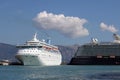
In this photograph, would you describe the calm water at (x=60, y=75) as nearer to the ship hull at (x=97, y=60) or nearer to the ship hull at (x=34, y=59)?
the ship hull at (x=34, y=59)

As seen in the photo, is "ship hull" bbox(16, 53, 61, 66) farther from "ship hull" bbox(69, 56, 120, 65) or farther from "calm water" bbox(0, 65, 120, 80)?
"calm water" bbox(0, 65, 120, 80)

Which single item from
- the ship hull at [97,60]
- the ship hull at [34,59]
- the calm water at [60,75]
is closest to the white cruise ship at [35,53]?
the ship hull at [34,59]

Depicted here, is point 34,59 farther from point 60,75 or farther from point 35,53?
point 60,75

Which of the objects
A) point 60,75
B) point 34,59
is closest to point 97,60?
point 34,59

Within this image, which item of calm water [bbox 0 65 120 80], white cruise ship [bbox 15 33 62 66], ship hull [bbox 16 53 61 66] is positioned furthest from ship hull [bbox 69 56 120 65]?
calm water [bbox 0 65 120 80]

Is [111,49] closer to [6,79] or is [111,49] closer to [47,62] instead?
[47,62]

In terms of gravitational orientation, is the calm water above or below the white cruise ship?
below

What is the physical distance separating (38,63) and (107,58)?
168 feet

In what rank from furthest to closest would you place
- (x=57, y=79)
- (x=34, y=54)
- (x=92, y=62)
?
(x=92, y=62) < (x=34, y=54) < (x=57, y=79)

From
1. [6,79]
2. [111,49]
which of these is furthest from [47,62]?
[6,79]

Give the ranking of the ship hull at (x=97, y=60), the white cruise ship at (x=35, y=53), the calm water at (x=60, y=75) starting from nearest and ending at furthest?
the calm water at (x=60, y=75)
the white cruise ship at (x=35, y=53)
the ship hull at (x=97, y=60)

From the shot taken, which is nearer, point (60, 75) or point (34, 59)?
point (60, 75)

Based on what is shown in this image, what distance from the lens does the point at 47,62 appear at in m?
160

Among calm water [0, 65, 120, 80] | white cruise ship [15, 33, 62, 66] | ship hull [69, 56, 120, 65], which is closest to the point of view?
calm water [0, 65, 120, 80]
